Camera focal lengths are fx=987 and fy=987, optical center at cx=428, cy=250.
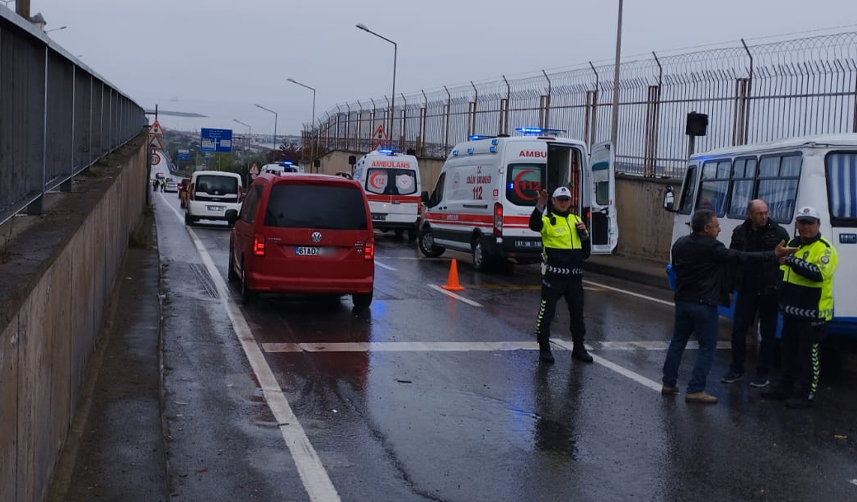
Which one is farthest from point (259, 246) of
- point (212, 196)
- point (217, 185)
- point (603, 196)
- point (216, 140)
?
point (216, 140)

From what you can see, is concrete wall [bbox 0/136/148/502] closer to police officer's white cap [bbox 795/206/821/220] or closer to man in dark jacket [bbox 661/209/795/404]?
man in dark jacket [bbox 661/209/795/404]

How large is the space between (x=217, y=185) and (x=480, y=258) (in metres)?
14.5

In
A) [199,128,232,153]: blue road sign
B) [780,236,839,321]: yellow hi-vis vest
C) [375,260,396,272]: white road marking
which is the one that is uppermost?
[199,128,232,153]: blue road sign

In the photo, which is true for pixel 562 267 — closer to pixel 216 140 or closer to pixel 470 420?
pixel 470 420

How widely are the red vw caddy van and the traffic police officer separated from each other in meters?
3.36

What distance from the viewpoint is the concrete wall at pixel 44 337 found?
390 centimetres

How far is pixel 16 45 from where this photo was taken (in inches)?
213

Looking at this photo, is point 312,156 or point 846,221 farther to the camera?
point 312,156

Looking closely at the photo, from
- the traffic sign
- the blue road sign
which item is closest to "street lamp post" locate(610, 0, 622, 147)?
the traffic sign

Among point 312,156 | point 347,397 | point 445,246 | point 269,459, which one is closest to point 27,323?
point 269,459

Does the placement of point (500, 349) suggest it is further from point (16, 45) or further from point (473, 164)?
point (473, 164)

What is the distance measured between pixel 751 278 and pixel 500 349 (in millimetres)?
2736

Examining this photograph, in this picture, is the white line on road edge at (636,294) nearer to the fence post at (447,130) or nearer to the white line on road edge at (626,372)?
the white line on road edge at (626,372)

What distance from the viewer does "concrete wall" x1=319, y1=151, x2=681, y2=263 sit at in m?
21.1
